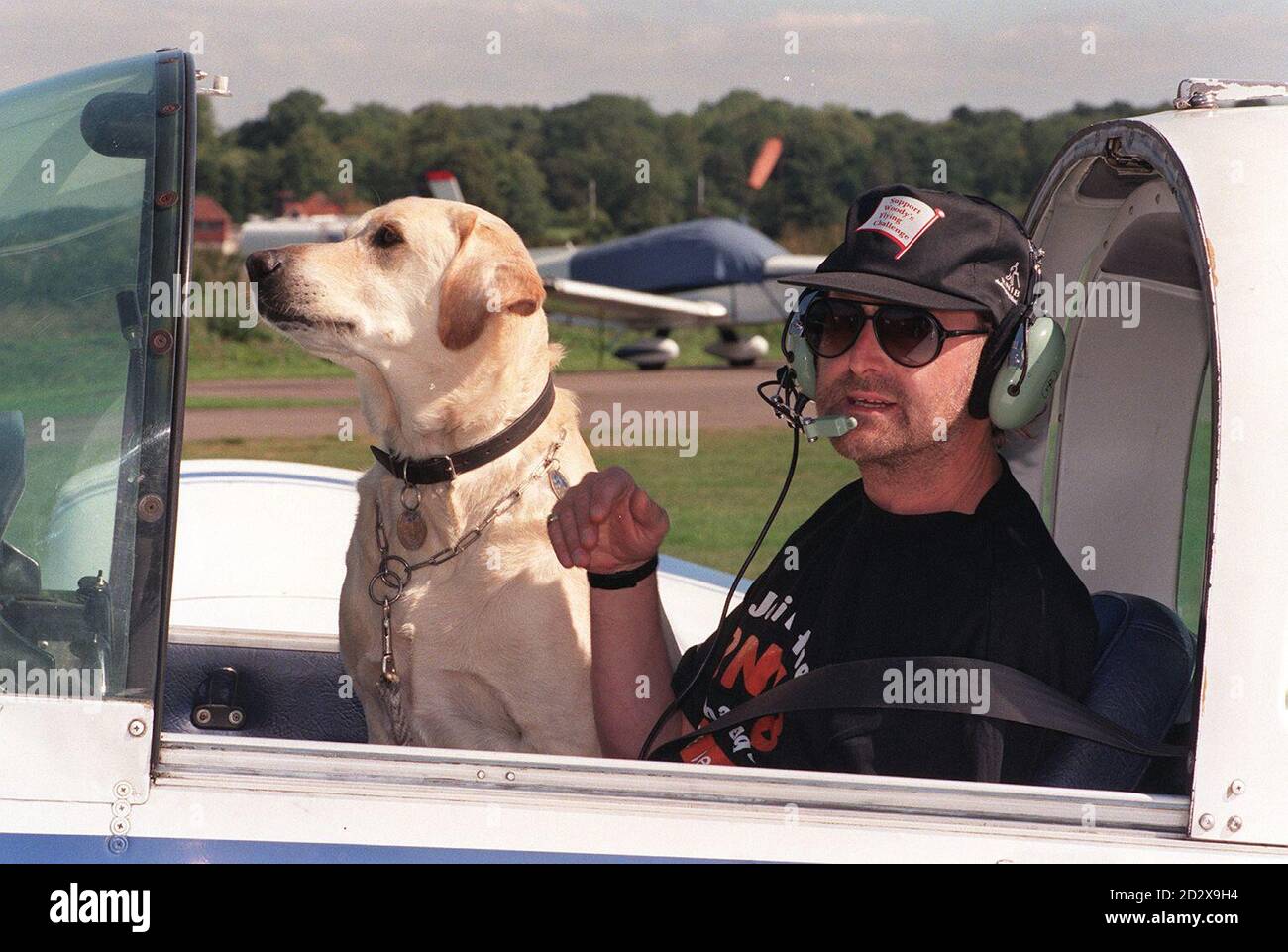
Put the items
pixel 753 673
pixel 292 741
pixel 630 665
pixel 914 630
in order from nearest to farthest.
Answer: pixel 292 741 < pixel 914 630 < pixel 753 673 < pixel 630 665

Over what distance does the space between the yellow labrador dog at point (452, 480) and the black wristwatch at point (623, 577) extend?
1.16ft

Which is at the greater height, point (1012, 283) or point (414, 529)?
point (1012, 283)

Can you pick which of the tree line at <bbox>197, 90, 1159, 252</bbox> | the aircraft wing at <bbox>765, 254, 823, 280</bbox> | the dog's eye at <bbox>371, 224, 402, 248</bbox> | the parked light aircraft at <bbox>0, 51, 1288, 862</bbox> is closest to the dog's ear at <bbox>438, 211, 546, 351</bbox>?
the dog's eye at <bbox>371, 224, 402, 248</bbox>

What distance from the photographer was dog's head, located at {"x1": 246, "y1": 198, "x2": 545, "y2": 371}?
269cm

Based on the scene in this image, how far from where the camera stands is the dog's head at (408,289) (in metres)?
2.69

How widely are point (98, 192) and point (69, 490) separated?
15.8 inches

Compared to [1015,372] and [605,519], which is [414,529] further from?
[1015,372]

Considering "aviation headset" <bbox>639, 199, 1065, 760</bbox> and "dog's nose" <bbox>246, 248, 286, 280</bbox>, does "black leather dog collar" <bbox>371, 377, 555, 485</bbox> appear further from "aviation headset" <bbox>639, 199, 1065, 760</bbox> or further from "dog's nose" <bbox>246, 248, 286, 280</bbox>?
"aviation headset" <bbox>639, 199, 1065, 760</bbox>

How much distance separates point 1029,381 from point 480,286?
1139 mm

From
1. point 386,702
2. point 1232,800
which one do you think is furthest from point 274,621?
point 1232,800

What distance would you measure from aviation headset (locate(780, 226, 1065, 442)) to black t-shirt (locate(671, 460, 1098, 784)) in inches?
6.5

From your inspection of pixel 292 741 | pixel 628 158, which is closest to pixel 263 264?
pixel 292 741

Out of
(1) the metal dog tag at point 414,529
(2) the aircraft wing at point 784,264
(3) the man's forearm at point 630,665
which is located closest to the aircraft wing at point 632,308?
(2) the aircraft wing at point 784,264

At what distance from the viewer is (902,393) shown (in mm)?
2074
